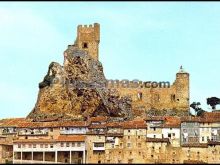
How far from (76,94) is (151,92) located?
12.8 m

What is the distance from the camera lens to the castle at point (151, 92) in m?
100

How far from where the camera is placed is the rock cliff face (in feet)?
306

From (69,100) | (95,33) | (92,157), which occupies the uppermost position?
(95,33)

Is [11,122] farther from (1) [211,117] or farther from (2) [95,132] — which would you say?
(1) [211,117]

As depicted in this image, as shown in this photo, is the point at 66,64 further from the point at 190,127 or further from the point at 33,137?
the point at 190,127

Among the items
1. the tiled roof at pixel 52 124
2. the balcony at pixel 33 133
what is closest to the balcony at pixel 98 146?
the tiled roof at pixel 52 124

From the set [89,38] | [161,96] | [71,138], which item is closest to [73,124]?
[71,138]

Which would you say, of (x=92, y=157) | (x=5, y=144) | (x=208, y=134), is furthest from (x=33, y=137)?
(x=208, y=134)

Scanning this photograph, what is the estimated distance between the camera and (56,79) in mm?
96000

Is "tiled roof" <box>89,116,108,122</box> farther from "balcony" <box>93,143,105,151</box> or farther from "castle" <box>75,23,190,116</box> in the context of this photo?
"castle" <box>75,23,190,116</box>

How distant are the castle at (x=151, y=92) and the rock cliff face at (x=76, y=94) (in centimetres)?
195

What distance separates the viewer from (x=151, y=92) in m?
102

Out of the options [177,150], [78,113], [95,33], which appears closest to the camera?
[177,150]

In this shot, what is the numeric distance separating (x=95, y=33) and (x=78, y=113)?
1420 cm
